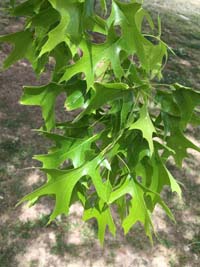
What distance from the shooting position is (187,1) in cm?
1088

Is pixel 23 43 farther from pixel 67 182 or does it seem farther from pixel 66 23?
pixel 67 182

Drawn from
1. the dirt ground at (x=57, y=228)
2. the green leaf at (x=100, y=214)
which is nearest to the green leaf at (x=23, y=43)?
the green leaf at (x=100, y=214)

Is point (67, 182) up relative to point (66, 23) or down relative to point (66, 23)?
down

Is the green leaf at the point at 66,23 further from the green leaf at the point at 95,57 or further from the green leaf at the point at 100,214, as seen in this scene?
the green leaf at the point at 100,214

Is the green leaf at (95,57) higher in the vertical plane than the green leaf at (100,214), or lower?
higher

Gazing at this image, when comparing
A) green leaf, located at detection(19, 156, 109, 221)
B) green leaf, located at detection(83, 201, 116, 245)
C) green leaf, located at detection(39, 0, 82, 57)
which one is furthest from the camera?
green leaf, located at detection(83, 201, 116, 245)

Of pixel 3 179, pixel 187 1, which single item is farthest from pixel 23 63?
pixel 187 1

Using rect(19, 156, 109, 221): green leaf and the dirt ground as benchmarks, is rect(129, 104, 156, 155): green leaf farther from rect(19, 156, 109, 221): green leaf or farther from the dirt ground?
the dirt ground

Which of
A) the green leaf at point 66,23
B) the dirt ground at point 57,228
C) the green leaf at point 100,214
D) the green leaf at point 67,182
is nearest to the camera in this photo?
the green leaf at point 66,23

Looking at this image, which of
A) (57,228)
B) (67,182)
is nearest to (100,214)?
(67,182)

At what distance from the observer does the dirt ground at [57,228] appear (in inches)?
131

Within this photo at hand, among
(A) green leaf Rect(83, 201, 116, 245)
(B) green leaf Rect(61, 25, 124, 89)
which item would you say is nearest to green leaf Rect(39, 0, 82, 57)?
(B) green leaf Rect(61, 25, 124, 89)

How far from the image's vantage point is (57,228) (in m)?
3.52

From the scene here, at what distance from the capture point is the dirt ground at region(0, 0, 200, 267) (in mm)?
3318
